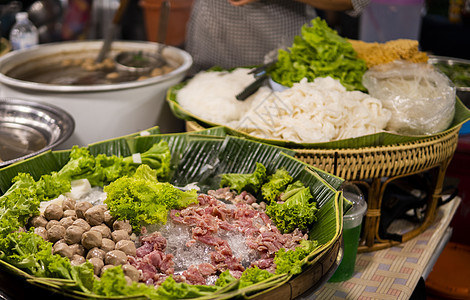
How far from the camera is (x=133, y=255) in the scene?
154 centimetres

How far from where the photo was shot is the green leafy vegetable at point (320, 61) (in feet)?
8.50

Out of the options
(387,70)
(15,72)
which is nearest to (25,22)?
(15,72)

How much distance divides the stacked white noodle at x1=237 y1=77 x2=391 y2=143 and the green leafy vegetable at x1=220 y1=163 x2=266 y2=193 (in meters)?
0.29

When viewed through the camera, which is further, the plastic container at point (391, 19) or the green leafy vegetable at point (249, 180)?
the plastic container at point (391, 19)

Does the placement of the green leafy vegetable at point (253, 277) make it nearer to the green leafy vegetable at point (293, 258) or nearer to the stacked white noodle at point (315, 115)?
the green leafy vegetable at point (293, 258)

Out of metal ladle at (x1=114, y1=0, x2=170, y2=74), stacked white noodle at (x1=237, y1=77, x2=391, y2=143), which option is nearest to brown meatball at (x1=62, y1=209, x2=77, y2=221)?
stacked white noodle at (x1=237, y1=77, x2=391, y2=143)

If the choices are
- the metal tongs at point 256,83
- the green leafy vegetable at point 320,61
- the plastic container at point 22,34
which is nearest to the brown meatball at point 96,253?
the metal tongs at point 256,83

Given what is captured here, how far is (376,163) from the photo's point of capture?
2100mm

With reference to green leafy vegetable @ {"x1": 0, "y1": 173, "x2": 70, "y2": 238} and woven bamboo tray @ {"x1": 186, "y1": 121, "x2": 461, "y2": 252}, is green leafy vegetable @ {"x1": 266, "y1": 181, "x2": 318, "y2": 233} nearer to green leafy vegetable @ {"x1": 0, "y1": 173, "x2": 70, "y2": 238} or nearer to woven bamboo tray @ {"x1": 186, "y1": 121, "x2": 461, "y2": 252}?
woven bamboo tray @ {"x1": 186, "y1": 121, "x2": 461, "y2": 252}

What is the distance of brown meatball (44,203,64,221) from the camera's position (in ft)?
5.46

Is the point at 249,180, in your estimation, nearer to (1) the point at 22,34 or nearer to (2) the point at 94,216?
(2) the point at 94,216

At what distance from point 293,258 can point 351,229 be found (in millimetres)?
614

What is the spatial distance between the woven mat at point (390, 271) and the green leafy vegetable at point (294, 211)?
0.34m

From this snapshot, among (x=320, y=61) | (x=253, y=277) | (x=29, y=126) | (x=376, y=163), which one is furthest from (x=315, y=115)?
(x=29, y=126)
